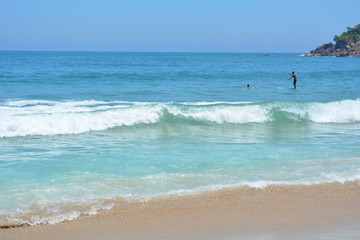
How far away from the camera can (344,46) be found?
12731 centimetres

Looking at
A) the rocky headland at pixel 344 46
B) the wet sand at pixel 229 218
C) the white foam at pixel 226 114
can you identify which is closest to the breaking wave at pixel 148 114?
the white foam at pixel 226 114

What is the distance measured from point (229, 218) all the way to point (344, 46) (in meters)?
131

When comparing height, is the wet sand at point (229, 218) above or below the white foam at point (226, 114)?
below

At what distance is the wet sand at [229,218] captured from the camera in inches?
235

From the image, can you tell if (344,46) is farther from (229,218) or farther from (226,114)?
(229,218)

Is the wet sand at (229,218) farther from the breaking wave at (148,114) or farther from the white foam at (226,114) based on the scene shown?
the white foam at (226,114)

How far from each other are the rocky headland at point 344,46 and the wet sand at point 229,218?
121 m

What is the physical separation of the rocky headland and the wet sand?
398 feet

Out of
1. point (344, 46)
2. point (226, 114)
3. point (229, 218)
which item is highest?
point (344, 46)

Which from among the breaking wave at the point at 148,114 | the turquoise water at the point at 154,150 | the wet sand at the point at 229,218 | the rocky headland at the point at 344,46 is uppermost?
the rocky headland at the point at 344,46

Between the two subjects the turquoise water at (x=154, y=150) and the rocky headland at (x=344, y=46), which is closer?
the turquoise water at (x=154, y=150)

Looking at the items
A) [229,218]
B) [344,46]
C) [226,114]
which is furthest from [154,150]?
[344,46]

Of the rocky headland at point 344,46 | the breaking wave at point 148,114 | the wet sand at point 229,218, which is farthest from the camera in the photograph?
the rocky headland at point 344,46

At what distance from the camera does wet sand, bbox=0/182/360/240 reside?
5.96m
